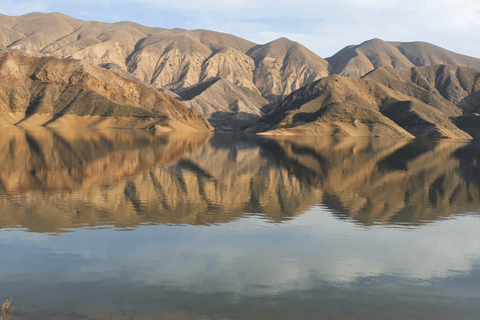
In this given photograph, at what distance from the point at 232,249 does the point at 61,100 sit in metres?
186

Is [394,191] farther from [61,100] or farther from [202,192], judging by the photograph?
[61,100]

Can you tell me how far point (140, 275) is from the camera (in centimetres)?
1471

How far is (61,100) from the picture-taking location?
18612 centimetres

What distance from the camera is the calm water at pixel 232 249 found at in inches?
504

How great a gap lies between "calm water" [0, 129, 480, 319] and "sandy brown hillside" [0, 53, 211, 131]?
14098 cm

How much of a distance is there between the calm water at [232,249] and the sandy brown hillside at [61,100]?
141 metres

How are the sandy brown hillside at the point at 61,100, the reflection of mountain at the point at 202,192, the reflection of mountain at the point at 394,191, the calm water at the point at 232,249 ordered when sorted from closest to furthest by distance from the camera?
the calm water at the point at 232,249 < the reflection of mountain at the point at 202,192 < the reflection of mountain at the point at 394,191 < the sandy brown hillside at the point at 61,100

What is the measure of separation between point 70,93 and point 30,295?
628ft

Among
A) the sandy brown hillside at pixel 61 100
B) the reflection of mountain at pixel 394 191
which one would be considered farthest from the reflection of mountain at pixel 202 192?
the sandy brown hillside at pixel 61 100

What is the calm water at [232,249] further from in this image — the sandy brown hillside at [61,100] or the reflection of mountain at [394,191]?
the sandy brown hillside at [61,100]

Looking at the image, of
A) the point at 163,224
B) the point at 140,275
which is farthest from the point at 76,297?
the point at 163,224

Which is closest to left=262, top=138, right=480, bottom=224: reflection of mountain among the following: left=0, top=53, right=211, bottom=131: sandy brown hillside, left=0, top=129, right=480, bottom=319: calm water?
left=0, top=129, right=480, bottom=319: calm water

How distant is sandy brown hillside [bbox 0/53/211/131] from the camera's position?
17275cm

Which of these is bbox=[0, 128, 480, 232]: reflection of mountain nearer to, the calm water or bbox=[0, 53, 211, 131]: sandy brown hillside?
the calm water
